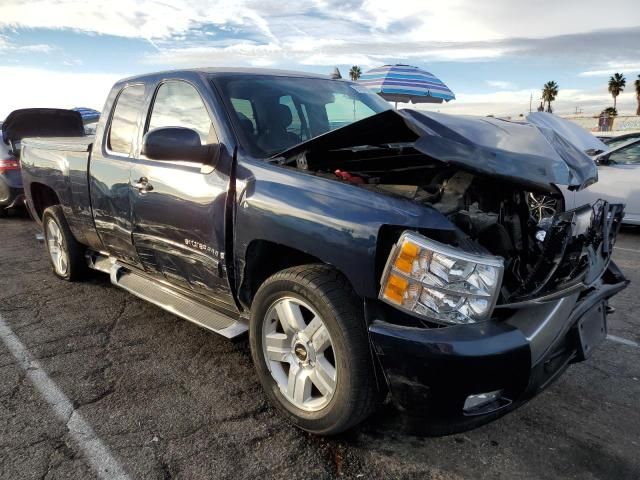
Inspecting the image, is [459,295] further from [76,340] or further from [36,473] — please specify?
[76,340]

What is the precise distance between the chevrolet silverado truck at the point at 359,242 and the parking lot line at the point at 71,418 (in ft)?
2.61

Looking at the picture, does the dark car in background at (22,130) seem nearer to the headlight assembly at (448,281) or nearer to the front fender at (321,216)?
the front fender at (321,216)

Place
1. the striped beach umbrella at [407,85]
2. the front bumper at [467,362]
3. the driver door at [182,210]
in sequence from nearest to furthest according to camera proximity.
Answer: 1. the front bumper at [467,362]
2. the driver door at [182,210]
3. the striped beach umbrella at [407,85]

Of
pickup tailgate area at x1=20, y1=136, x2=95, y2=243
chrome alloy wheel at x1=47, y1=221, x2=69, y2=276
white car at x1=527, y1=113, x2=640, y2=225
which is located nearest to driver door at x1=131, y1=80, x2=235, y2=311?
pickup tailgate area at x1=20, y1=136, x2=95, y2=243

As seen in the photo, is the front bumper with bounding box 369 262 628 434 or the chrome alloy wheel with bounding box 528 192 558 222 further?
the chrome alloy wheel with bounding box 528 192 558 222

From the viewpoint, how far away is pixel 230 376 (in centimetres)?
326

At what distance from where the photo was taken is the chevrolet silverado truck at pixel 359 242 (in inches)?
83.5

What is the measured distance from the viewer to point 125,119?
3961mm

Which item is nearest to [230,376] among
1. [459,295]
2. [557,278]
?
[459,295]

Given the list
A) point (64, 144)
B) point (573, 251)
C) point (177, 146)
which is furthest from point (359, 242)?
point (64, 144)

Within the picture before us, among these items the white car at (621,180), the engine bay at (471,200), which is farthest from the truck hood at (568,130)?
the white car at (621,180)

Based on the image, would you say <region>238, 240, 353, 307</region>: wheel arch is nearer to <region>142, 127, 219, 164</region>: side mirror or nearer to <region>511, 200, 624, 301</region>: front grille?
<region>142, 127, 219, 164</region>: side mirror

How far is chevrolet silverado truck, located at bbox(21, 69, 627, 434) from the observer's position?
6.96 ft

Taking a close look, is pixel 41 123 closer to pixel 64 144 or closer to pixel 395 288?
pixel 64 144
